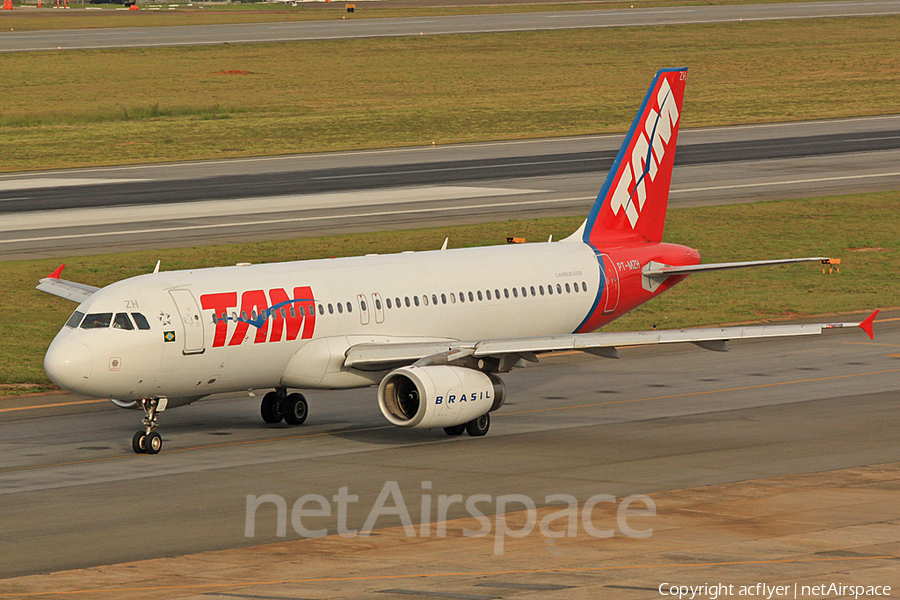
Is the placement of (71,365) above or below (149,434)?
above

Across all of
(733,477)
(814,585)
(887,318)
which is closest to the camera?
(814,585)

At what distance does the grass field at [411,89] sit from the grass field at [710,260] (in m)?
33.8

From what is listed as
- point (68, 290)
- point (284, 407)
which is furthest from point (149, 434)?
point (68, 290)

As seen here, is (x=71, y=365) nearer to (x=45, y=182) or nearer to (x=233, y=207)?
(x=233, y=207)

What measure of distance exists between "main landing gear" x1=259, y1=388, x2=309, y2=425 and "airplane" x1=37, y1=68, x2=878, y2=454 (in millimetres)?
37

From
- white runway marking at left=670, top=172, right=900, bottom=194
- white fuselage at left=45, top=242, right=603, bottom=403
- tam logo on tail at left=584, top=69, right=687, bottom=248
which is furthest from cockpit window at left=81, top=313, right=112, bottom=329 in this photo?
white runway marking at left=670, top=172, right=900, bottom=194

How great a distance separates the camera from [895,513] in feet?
91.4

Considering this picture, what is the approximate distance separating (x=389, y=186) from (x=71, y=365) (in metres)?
52.8

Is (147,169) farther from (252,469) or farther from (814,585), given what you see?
(814,585)

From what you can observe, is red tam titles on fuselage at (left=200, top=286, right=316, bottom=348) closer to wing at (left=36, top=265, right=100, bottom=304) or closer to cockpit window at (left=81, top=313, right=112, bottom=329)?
cockpit window at (left=81, top=313, right=112, bottom=329)

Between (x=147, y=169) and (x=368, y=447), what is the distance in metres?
61.5

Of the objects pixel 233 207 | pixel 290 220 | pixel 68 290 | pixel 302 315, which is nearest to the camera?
pixel 302 315

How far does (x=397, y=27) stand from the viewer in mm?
177625

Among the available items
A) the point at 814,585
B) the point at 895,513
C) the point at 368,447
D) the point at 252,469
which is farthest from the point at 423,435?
the point at 814,585
